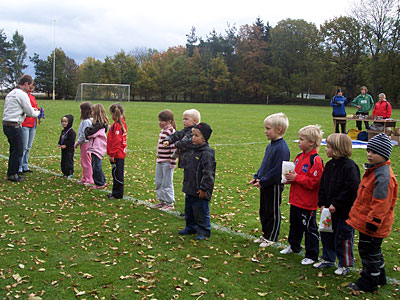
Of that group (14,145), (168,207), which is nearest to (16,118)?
(14,145)

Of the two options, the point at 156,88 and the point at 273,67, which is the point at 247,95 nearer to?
the point at 273,67

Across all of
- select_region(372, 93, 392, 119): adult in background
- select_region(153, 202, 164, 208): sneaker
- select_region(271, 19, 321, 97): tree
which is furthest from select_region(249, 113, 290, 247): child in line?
select_region(271, 19, 321, 97): tree

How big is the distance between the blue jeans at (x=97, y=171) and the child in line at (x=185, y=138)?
2368mm

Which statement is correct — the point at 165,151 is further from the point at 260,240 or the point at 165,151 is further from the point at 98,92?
the point at 98,92

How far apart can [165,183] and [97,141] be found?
2.09 m

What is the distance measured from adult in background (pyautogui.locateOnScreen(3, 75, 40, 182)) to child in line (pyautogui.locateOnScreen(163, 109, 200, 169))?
3845mm

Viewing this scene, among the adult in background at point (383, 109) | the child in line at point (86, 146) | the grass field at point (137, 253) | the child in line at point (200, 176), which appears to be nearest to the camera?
the grass field at point (137, 253)

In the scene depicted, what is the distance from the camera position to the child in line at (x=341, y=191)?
4246mm

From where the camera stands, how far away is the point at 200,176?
542 centimetres

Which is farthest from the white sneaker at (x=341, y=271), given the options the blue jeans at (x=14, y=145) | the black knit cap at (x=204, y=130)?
the blue jeans at (x=14, y=145)

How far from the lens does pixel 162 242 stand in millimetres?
5359

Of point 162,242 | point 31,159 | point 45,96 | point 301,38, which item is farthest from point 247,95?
point 162,242

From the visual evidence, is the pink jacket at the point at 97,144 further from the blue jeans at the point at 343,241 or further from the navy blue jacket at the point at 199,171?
the blue jeans at the point at 343,241

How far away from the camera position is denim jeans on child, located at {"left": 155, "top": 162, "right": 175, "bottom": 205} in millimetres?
6880
